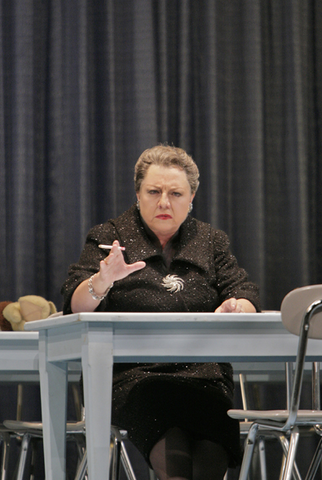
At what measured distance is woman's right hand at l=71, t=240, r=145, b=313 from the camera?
5.31ft

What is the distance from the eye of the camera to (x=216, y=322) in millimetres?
1467

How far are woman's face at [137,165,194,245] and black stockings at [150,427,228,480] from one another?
0.74 metres

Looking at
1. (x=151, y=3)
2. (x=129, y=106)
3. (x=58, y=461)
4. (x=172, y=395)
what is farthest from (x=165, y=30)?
(x=58, y=461)

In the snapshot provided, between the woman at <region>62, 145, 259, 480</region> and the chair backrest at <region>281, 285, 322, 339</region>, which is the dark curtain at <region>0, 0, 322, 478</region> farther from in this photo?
the chair backrest at <region>281, 285, 322, 339</region>

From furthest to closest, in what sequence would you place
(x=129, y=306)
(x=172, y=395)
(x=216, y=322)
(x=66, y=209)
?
(x=66, y=209)
(x=129, y=306)
(x=172, y=395)
(x=216, y=322)

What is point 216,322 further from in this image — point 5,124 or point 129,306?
point 5,124

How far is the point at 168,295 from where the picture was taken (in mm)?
2021

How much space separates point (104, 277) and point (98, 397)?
0.37m

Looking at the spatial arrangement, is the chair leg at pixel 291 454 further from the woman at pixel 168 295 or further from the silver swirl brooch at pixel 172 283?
the silver swirl brooch at pixel 172 283

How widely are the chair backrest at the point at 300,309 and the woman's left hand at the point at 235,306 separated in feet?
1.38

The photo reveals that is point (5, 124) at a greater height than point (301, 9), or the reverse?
point (301, 9)

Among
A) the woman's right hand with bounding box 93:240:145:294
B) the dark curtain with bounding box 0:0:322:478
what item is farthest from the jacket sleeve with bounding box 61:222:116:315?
the dark curtain with bounding box 0:0:322:478

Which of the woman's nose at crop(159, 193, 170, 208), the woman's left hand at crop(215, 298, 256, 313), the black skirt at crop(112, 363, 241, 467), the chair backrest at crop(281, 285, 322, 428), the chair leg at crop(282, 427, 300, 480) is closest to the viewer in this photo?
the chair backrest at crop(281, 285, 322, 428)

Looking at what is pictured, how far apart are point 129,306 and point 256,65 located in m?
1.70
